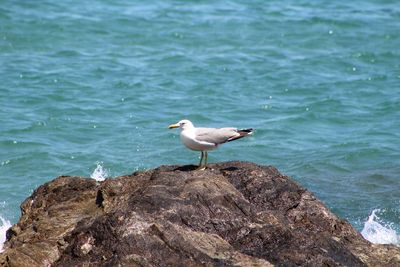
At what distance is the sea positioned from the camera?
1454cm

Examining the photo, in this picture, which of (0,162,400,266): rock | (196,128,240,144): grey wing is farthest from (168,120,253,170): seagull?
(0,162,400,266): rock

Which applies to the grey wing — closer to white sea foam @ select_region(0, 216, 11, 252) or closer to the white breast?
the white breast

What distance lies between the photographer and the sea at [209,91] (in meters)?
14.5

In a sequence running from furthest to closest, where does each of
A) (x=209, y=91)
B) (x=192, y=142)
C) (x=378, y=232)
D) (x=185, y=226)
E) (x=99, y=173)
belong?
(x=209, y=91) → (x=99, y=173) → (x=378, y=232) → (x=192, y=142) → (x=185, y=226)

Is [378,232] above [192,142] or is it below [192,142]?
below

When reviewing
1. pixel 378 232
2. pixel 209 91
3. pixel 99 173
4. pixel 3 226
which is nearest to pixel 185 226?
pixel 3 226

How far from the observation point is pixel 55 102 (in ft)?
60.7

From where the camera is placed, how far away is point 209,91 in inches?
771

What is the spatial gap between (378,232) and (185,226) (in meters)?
4.91

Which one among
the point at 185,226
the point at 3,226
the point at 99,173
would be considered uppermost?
the point at 185,226

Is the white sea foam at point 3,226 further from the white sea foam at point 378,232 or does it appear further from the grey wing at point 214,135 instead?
the white sea foam at point 378,232

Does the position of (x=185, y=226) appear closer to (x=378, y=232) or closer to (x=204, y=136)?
(x=204, y=136)

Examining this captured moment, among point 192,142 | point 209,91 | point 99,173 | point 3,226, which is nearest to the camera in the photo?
point 192,142

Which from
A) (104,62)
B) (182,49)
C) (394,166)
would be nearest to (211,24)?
(182,49)
